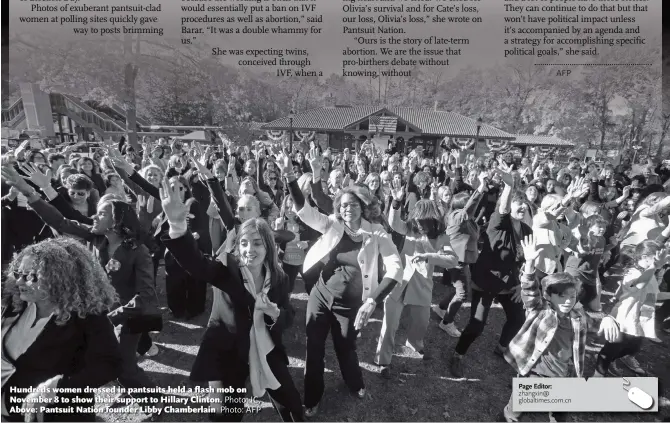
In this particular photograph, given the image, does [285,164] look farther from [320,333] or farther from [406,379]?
[406,379]

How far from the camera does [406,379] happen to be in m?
3.48

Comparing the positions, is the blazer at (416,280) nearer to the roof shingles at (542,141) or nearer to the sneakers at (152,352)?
the sneakers at (152,352)

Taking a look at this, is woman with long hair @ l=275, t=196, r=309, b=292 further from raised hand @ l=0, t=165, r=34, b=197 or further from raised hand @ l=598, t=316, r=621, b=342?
→ raised hand @ l=598, t=316, r=621, b=342

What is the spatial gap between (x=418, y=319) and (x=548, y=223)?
178cm

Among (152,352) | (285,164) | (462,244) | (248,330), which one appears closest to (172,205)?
(248,330)

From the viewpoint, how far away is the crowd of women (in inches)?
78.7

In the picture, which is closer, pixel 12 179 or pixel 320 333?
pixel 12 179

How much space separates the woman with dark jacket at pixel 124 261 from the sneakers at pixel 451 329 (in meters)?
3.32

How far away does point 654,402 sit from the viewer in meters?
3.10

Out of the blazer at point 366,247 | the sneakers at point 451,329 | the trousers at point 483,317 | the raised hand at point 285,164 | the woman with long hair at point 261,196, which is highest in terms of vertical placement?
the raised hand at point 285,164

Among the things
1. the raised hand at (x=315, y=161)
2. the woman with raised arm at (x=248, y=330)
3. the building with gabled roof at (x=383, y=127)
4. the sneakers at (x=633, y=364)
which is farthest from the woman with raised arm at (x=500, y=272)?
the building with gabled roof at (x=383, y=127)

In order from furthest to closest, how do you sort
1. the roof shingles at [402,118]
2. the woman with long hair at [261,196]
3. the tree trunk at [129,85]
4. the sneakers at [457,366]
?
the roof shingles at [402,118] < the tree trunk at [129,85] < the woman with long hair at [261,196] < the sneakers at [457,366]

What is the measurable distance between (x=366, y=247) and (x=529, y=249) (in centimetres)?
195
